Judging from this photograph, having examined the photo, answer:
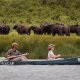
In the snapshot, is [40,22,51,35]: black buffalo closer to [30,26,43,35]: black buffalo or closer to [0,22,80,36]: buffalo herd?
[0,22,80,36]: buffalo herd

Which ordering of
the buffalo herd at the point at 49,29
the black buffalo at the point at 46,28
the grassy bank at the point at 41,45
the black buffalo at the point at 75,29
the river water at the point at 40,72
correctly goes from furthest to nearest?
the black buffalo at the point at 46,28 < the black buffalo at the point at 75,29 < the buffalo herd at the point at 49,29 < the grassy bank at the point at 41,45 < the river water at the point at 40,72

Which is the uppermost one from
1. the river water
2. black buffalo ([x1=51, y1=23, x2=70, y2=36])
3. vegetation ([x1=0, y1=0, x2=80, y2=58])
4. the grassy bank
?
vegetation ([x1=0, y1=0, x2=80, y2=58])

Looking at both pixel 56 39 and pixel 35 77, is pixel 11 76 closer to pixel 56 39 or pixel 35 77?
pixel 35 77

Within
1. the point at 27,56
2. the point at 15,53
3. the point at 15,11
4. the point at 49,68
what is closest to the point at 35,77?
the point at 49,68

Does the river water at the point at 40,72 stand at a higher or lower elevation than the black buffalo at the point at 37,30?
lower

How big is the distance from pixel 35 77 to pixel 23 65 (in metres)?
4.14

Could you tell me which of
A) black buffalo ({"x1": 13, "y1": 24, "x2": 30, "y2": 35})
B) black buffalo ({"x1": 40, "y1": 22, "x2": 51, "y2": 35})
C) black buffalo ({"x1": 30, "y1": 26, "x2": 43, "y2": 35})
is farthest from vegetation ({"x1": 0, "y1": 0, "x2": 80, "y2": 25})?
black buffalo ({"x1": 40, "y1": 22, "x2": 51, "y2": 35})

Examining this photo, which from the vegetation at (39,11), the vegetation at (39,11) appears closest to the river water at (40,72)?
the vegetation at (39,11)

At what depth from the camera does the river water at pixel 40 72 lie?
18631 mm

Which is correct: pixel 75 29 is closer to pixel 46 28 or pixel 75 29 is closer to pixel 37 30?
pixel 46 28

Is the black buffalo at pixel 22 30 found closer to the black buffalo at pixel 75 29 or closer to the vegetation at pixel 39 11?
the black buffalo at pixel 75 29

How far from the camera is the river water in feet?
61.1

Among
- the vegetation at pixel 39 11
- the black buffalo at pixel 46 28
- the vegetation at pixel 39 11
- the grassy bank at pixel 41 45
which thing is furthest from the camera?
the vegetation at pixel 39 11

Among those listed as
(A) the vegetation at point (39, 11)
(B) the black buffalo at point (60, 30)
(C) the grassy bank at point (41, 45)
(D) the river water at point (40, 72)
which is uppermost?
(A) the vegetation at point (39, 11)
